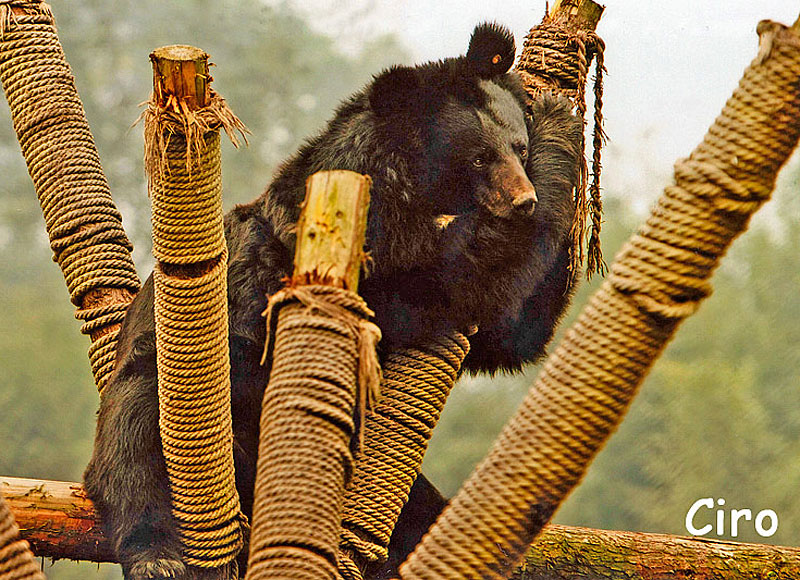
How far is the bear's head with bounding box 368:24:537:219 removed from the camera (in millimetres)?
2812

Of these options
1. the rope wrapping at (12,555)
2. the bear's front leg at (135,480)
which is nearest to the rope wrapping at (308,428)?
the rope wrapping at (12,555)

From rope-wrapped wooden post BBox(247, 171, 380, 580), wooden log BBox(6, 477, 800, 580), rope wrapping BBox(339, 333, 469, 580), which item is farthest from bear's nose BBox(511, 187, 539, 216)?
rope-wrapped wooden post BBox(247, 171, 380, 580)

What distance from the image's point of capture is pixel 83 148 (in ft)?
9.70

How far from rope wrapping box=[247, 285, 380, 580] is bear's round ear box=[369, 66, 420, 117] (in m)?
1.45

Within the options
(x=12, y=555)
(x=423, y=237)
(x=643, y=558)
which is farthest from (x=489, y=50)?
(x=12, y=555)

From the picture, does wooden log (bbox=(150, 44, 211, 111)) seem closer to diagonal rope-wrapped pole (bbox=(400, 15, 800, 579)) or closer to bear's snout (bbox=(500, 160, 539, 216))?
diagonal rope-wrapped pole (bbox=(400, 15, 800, 579))

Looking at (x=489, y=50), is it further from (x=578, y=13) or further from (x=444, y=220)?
(x=444, y=220)

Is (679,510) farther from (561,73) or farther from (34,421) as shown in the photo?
(561,73)

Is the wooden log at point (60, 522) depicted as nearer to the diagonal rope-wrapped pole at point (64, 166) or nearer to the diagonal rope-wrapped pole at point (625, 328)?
the diagonal rope-wrapped pole at point (64, 166)

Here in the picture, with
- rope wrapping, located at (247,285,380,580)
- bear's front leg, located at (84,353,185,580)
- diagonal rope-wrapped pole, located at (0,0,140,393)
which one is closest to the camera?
rope wrapping, located at (247,285,380,580)

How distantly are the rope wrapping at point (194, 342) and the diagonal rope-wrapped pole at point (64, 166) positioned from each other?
98 cm

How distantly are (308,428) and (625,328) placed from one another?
0.51m

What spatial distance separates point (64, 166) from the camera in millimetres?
2912

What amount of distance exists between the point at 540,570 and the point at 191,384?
139 centimetres
